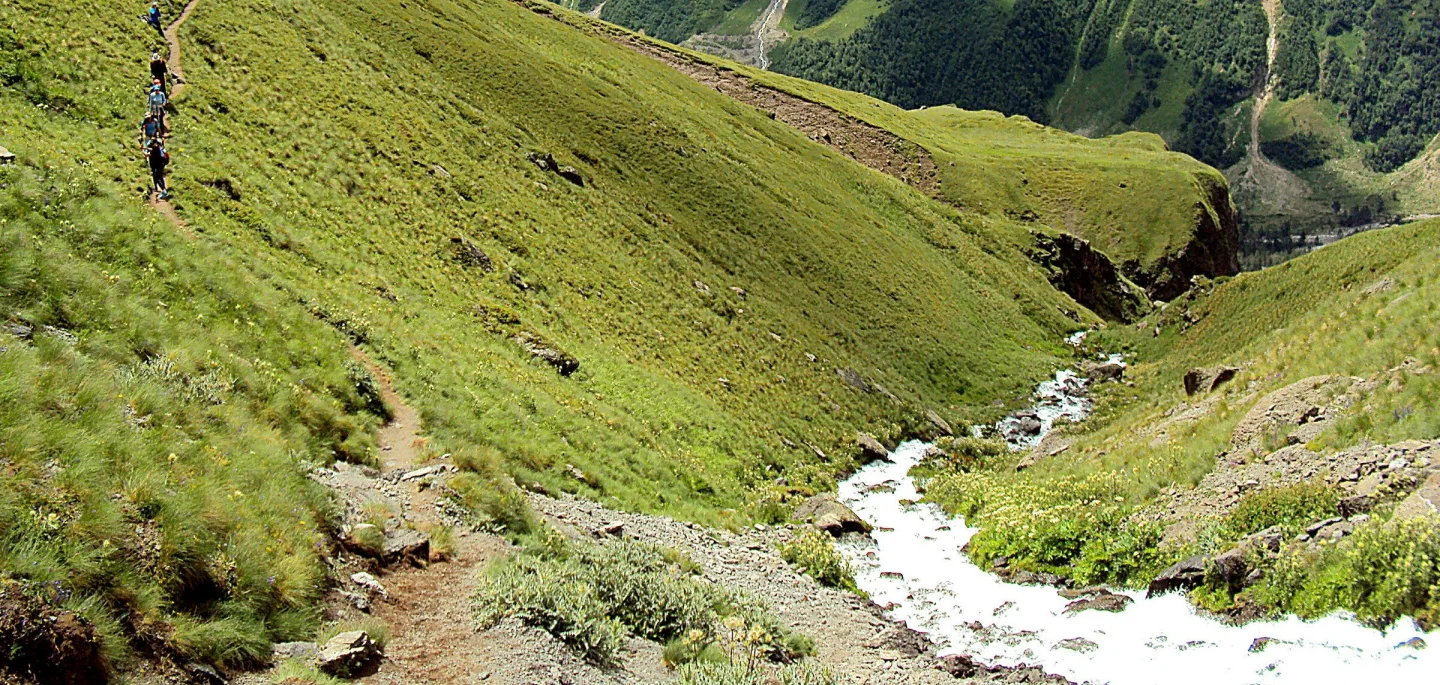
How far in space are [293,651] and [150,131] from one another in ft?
70.6

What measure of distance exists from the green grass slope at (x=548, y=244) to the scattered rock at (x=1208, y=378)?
12200mm

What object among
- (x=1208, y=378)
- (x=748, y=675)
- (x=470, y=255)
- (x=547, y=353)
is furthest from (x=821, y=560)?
(x=470, y=255)

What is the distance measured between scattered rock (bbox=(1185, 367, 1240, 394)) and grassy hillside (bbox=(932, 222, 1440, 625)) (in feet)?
2.25

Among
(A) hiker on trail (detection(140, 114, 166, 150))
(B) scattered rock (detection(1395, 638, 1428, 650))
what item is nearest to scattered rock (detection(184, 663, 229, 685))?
(B) scattered rock (detection(1395, 638, 1428, 650))

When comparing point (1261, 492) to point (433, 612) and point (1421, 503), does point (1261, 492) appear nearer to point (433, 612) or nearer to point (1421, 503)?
point (1421, 503)

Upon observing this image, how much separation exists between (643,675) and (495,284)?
22120 mm

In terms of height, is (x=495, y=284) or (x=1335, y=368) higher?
(x=1335, y=368)

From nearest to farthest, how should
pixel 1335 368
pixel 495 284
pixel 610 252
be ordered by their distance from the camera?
pixel 1335 368 → pixel 495 284 → pixel 610 252

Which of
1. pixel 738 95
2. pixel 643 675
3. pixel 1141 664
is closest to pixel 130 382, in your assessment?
pixel 643 675

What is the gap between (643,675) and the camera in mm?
10242

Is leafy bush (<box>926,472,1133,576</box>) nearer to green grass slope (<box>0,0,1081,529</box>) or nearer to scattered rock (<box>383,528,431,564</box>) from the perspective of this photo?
green grass slope (<box>0,0,1081,529</box>)

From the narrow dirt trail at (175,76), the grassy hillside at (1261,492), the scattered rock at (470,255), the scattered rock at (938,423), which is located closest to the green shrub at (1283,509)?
the grassy hillside at (1261,492)

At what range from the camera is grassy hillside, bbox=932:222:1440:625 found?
10258 mm

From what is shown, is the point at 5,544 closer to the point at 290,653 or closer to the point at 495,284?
the point at 290,653
